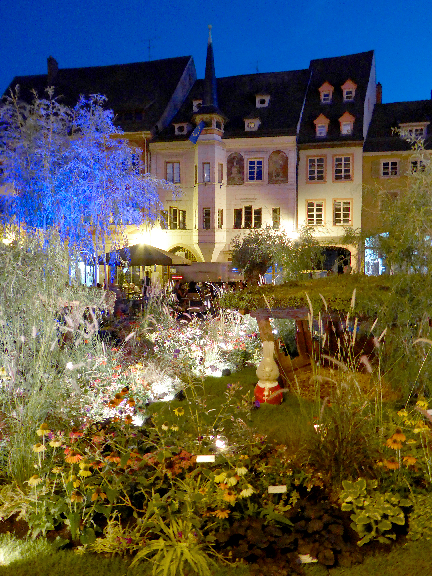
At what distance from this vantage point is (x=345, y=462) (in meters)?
3.64

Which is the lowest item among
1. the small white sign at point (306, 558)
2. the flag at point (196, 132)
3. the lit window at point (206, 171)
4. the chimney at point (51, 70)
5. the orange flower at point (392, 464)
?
the small white sign at point (306, 558)

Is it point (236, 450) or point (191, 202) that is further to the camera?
point (191, 202)

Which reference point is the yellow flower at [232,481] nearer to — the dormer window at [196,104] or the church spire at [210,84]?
the church spire at [210,84]

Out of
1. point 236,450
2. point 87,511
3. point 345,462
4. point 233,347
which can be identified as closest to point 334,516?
point 345,462

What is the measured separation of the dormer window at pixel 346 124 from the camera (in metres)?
→ 27.9

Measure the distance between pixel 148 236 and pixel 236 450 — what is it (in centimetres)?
2530

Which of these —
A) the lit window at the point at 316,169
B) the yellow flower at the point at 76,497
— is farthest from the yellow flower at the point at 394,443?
the lit window at the point at 316,169

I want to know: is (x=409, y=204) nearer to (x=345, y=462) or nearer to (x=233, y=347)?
(x=345, y=462)

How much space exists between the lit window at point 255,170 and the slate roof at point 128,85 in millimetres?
5639

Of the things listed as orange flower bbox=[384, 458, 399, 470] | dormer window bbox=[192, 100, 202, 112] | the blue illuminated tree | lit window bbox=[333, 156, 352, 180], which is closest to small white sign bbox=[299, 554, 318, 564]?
orange flower bbox=[384, 458, 399, 470]

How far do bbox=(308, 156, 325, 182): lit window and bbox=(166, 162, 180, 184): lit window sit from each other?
22.9 feet

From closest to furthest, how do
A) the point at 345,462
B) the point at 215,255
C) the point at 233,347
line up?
the point at 345,462 → the point at 233,347 → the point at 215,255

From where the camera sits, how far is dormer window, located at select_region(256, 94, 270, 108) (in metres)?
29.8

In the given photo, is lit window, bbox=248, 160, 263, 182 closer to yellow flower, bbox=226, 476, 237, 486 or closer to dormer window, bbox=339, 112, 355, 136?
dormer window, bbox=339, 112, 355, 136
